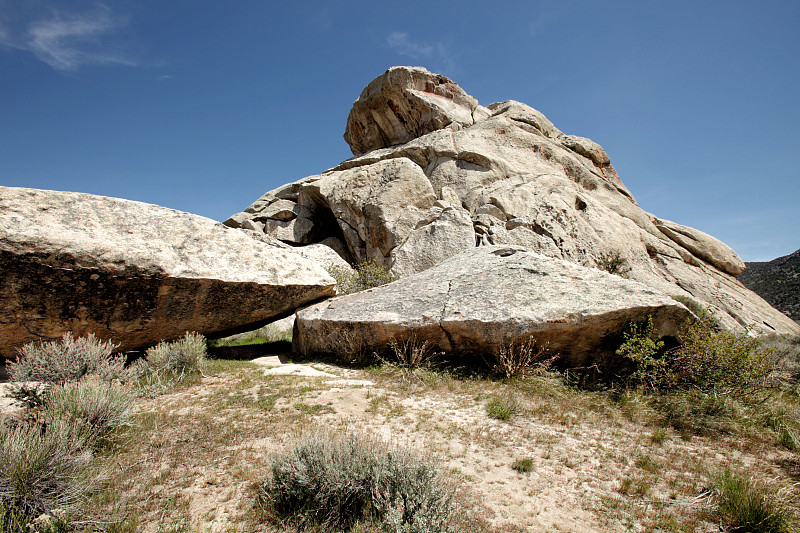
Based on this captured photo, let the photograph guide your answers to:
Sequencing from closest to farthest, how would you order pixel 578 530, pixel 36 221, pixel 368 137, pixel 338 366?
pixel 578 530, pixel 36 221, pixel 338 366, pixel 368 137

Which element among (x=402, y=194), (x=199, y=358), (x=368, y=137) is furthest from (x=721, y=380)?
(x=368, y=137)

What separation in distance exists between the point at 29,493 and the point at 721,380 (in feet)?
29.0

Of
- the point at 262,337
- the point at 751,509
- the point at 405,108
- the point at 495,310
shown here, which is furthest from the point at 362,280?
the point at 405,108

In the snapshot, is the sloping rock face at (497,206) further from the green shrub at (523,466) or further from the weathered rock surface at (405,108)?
the green shrub at (523,466)

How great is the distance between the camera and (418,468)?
3295mm

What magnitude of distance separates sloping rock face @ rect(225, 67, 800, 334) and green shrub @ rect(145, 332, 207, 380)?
892 centimetres

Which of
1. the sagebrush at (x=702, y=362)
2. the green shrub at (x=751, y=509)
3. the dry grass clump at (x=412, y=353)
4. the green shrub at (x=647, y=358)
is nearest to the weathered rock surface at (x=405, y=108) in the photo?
the dry grass clump at (x=412, y=353)

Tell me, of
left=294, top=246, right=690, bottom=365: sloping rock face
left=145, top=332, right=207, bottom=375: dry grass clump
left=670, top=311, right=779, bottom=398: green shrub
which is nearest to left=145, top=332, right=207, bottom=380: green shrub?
left=145, top=332, right=207, bottom=375: dry grass clump

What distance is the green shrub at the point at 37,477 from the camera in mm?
2832

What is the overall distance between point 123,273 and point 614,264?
17875mm

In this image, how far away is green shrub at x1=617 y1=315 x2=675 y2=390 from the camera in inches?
254

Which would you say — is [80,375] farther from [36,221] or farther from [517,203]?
[517,203]

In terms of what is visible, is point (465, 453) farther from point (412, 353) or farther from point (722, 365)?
point (722, 365)

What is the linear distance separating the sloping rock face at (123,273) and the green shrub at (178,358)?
1.12m
